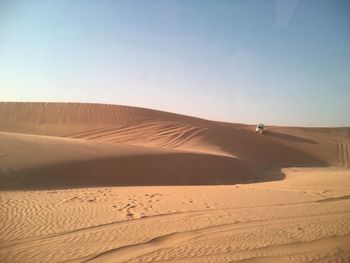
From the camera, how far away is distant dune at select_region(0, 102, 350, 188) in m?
14.7

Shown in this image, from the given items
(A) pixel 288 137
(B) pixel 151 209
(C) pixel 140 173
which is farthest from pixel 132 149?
(A) pixel 288 137

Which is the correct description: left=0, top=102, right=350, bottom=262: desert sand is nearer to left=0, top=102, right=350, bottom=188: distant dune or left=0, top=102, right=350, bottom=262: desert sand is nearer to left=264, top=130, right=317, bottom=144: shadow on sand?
left=0, top=102, right=350, bottom=188: distant dune

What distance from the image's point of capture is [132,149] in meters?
19.2

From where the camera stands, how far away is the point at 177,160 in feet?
62.4

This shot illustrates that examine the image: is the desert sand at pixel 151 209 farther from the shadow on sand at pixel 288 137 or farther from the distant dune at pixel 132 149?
the shadow on sand at pixel 288 137

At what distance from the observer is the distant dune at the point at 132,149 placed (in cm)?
1470

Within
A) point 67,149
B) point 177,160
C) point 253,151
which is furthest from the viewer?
point 253,151

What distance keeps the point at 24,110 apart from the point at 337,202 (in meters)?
39.2

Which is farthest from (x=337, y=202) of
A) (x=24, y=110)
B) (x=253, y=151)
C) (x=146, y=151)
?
Answer: (x=24, y=110)

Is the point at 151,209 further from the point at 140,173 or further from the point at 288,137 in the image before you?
the point at 288,137

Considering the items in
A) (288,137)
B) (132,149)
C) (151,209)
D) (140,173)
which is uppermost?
(288,137)

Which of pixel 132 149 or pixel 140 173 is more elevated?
pixel 132 149

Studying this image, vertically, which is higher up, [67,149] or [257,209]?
[67,149]

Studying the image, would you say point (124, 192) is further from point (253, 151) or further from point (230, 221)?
point (253, 151)
